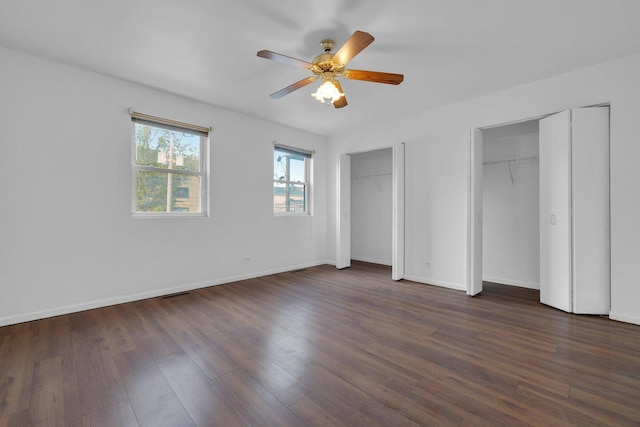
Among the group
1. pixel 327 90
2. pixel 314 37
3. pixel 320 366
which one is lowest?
pixel 320 366

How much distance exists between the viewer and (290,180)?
5465 millimetres

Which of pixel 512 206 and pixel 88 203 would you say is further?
pixel 512 206

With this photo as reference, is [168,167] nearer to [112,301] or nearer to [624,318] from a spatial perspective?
[112,301]

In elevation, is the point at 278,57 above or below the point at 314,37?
below

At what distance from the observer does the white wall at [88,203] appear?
110 inches

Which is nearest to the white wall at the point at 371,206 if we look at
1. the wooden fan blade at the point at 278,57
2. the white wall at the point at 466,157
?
the white wall at the point at 466,157

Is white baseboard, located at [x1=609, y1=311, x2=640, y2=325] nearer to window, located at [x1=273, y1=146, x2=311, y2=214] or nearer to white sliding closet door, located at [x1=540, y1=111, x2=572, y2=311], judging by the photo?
white sliding closet door, located at [x1=540, y1=111, x2=572, y2=311]

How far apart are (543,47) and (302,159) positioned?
158 inches

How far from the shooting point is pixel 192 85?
11.5 feet

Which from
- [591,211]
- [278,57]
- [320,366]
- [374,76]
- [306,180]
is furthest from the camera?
[306,180]

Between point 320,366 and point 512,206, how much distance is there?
13.1 feet

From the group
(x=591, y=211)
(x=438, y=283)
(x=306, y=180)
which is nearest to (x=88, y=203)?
(x=306, y=180)

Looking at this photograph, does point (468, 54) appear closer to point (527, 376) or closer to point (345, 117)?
point (345, 117)

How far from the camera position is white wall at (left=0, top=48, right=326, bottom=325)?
110 inches
